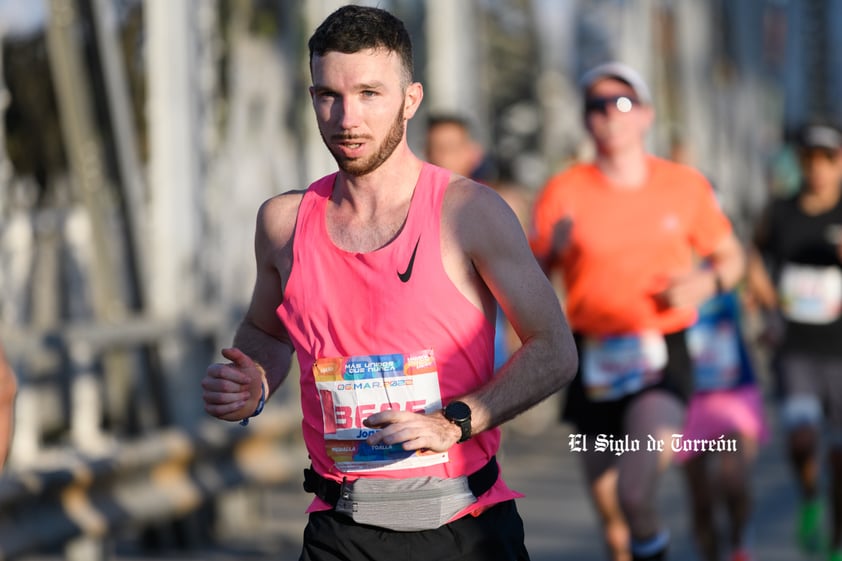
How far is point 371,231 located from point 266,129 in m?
7.96

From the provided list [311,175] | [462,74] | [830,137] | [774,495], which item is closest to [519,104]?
[462,74]

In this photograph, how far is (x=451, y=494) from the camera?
168 inches

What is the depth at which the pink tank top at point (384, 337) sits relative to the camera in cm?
419

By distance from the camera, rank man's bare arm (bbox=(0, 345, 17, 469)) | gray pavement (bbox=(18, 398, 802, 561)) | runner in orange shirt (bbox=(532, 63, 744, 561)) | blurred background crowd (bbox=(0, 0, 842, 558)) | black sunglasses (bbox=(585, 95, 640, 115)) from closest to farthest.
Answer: man's bare arm (bbox=(0, 345, 17, 469)), runner in orange shirt (bbox=(532, 63, 744, 561)), black sunglasses (bbox=(585, 95, 640, 115)), blurred background crowd (bbox=(0, 0, 842, 558)), gray pavement (bbox=(18, 398, 802, 561))

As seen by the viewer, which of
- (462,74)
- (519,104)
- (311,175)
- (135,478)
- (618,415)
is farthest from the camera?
(519,104)

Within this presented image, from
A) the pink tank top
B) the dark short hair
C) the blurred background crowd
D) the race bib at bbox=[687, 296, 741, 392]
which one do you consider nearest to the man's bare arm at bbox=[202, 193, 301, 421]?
the pink tank top

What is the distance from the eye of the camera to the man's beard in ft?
13.7

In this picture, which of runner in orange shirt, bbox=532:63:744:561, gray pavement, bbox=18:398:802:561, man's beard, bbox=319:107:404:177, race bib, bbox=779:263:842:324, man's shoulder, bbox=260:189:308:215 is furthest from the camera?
race bib, bbox=779:263:842:324

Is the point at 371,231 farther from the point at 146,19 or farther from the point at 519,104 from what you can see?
the point at 519,104

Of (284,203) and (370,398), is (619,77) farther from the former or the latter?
(370,398)

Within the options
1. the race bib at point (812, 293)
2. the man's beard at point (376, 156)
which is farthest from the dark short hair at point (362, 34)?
the race bib at point (812, 293)

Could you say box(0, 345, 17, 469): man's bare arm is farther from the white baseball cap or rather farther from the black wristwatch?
the white baseball cap

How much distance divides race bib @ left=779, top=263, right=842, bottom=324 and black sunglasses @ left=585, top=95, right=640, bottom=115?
2741 millimetres

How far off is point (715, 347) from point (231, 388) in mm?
4826
